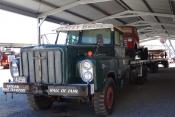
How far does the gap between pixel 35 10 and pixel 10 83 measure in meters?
13.2

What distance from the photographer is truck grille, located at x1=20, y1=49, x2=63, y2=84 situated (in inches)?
258

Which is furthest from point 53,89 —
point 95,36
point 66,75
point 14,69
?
point 95,36

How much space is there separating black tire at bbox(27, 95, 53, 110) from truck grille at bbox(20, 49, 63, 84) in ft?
2.77

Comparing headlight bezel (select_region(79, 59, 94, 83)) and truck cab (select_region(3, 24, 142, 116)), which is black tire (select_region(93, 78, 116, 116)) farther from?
headlight bezel (select_region(79, 59, 94, 83))

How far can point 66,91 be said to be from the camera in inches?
244

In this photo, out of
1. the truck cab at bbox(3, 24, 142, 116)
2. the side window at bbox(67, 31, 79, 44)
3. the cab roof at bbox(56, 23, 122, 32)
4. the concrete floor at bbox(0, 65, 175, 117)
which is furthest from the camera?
the side window at bbox(67, 31, 79, 44)

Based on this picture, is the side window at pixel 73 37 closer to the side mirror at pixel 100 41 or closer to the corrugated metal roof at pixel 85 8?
the side mirror at pixel 100 41

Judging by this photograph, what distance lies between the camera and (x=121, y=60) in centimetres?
858

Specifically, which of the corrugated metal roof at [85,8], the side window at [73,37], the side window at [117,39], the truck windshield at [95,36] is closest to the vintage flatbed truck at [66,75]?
the truck windshield at [95,36]

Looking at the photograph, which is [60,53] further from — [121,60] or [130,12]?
[130,12]

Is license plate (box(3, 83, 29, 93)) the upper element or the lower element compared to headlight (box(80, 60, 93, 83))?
lower

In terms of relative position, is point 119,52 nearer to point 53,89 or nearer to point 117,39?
point 117,39

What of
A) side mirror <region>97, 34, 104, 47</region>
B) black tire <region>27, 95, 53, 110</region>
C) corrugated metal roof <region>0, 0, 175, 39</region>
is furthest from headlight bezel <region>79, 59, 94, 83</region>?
corrugated metal roof <region>0, 0, 175, 39</region>

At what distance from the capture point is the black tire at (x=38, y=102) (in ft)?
25.1
